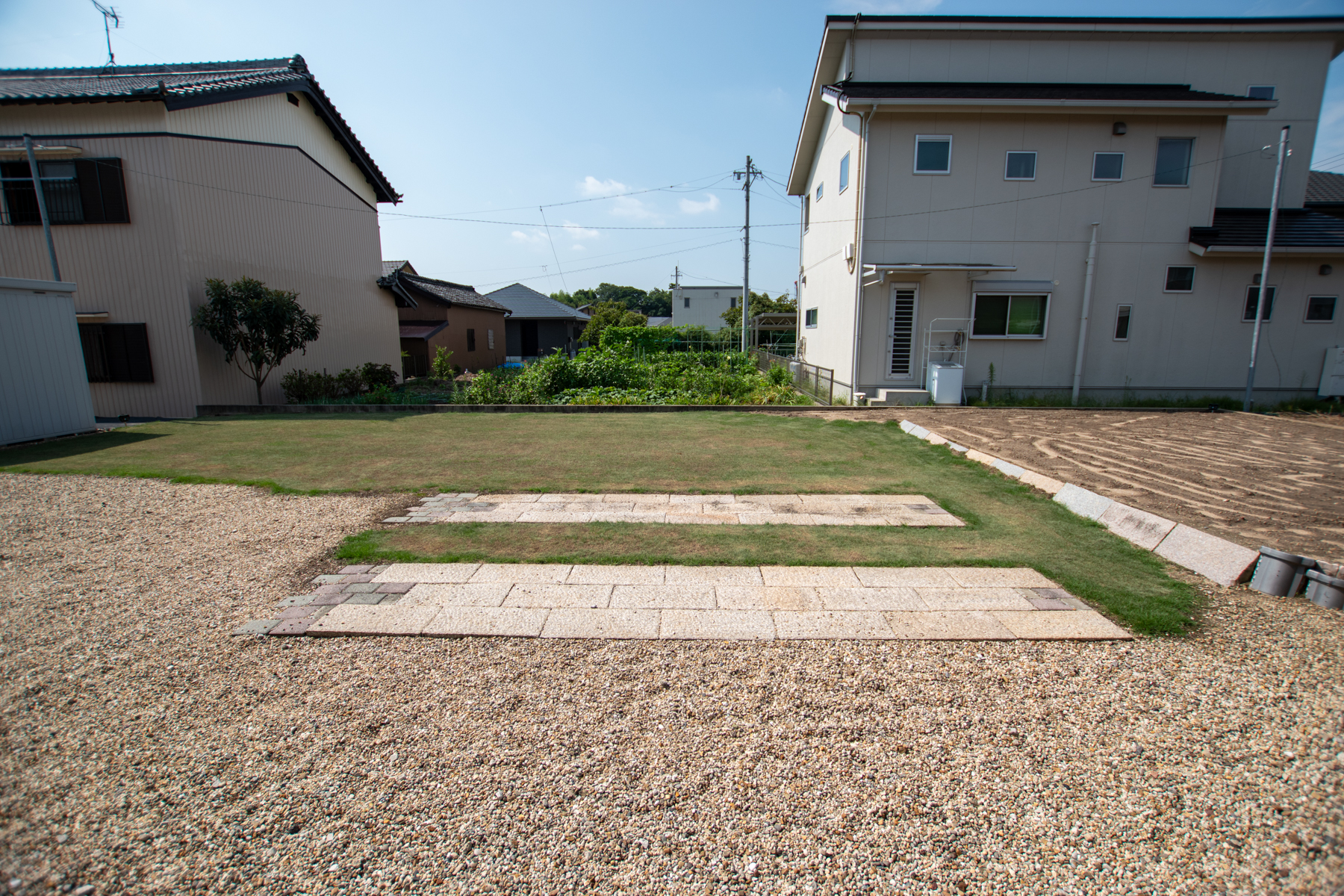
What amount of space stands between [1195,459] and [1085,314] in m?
7.32

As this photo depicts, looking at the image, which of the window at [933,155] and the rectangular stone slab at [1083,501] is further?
the window at [933,155]

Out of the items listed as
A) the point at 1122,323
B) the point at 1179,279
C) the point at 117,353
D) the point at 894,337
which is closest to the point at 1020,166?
the point at 1122,323

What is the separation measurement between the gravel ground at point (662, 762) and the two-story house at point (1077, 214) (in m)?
10.9

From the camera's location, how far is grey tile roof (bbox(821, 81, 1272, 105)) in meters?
12.6

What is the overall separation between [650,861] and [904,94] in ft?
47.9

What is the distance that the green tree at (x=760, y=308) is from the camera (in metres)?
43.4

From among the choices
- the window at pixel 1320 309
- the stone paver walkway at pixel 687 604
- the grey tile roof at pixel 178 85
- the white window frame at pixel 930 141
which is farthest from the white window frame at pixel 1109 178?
the grey tile roof at pixel 178 85

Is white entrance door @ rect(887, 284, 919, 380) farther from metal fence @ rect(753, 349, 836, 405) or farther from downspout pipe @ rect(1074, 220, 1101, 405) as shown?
downspout pipe @ rect(1074, 220, 1101, 405)

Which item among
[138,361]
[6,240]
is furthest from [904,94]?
[6,240]

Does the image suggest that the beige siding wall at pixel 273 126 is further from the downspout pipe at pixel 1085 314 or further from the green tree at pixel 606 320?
the downspout pipe at pixel 1085 314

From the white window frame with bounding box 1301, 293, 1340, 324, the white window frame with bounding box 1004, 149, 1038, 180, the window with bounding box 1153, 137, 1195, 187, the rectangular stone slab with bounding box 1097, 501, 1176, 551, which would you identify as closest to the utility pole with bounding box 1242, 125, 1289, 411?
the window with bounding box 1153, 137, 1195, 187

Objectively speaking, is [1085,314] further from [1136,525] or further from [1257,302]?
[1136,525]

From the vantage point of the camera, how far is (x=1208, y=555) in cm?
447

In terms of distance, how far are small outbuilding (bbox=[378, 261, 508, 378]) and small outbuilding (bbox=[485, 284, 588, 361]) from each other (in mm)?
6698
